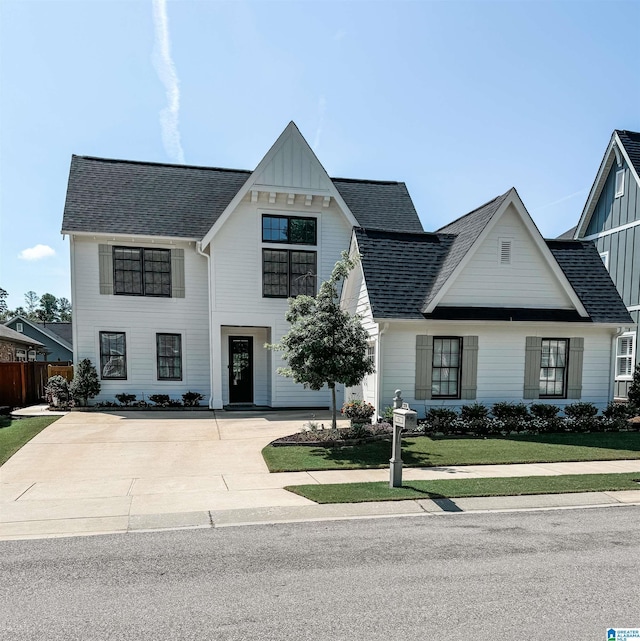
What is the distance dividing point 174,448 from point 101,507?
3840mm

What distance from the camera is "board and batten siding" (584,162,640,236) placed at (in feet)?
59.3

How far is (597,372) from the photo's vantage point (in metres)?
14.1

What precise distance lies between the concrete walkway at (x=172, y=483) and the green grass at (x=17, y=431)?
211mm

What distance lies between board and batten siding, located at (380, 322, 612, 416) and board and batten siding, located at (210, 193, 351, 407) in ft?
13.9

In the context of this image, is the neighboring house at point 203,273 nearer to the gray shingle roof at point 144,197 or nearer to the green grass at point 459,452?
the gray shingle roof at point 144,197

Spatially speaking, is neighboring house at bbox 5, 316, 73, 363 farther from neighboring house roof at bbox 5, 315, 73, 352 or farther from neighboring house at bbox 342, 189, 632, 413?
neighboring house at bbox 342, 189, 632, 413

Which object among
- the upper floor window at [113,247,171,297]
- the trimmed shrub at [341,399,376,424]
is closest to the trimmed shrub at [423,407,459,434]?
the trimmed shrub at [341,399,376,424]

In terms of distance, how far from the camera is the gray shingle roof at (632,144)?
18.0 meters

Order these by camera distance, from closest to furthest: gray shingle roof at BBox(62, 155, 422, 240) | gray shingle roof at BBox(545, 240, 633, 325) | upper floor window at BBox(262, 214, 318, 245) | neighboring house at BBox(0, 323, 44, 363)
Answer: gray shingle roof at BBox(545, 240, 633, 325) < gray shingle roof at BBox(62, 155, 422, 240) < upper floor window at BBox(262, 214, 318, 245) < neighboring house at BBox(0, 323, 44, 363)

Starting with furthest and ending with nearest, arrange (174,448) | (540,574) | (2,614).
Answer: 1. (174,448)
2. (540,574)
3. (2,614)

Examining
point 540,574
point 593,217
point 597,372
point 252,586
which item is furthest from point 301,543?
point 593,217

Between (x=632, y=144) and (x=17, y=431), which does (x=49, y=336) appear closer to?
(x=17, y=431)

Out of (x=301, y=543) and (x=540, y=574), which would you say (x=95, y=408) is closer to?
(x=301, y=543)

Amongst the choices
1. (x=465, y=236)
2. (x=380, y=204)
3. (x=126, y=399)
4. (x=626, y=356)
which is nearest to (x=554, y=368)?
(x=465, y=236)
